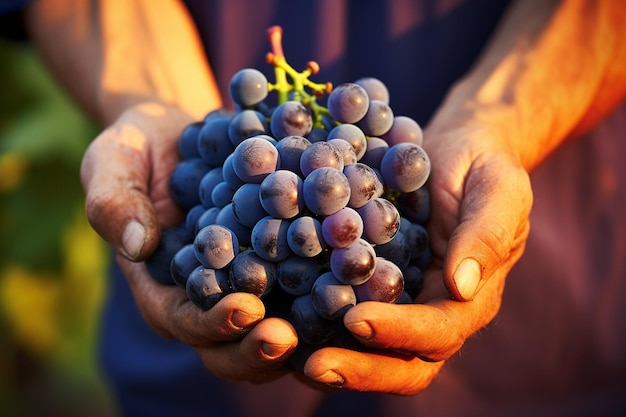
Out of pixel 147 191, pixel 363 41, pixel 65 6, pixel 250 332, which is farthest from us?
pixel 65 6

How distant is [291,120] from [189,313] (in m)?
0.34

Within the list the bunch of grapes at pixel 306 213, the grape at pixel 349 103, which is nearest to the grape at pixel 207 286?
the bunch of grapes at pixel 306 213

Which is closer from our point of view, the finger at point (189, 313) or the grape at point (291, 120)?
the finger at point (189, 313)

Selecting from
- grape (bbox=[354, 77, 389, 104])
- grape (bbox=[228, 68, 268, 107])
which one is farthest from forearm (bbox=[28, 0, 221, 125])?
grape (bbox=[354, 77, 389, 104])

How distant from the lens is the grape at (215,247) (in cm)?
90

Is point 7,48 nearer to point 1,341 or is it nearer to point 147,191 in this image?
point 1,341

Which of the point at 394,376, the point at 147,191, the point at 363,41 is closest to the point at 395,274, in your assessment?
the point at 394,376

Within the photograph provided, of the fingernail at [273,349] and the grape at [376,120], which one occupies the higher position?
the grape at [376,120]

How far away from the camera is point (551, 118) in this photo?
4.67 feet

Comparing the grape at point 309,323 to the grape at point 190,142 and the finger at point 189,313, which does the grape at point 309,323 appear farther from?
the grape at point 190,142

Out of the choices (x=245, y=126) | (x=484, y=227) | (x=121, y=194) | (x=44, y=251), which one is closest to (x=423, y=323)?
(x=484, y=227)

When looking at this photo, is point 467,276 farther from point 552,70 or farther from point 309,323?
point 552,70

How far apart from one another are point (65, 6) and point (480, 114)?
3.93 ft

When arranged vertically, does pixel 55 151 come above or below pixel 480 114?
below
